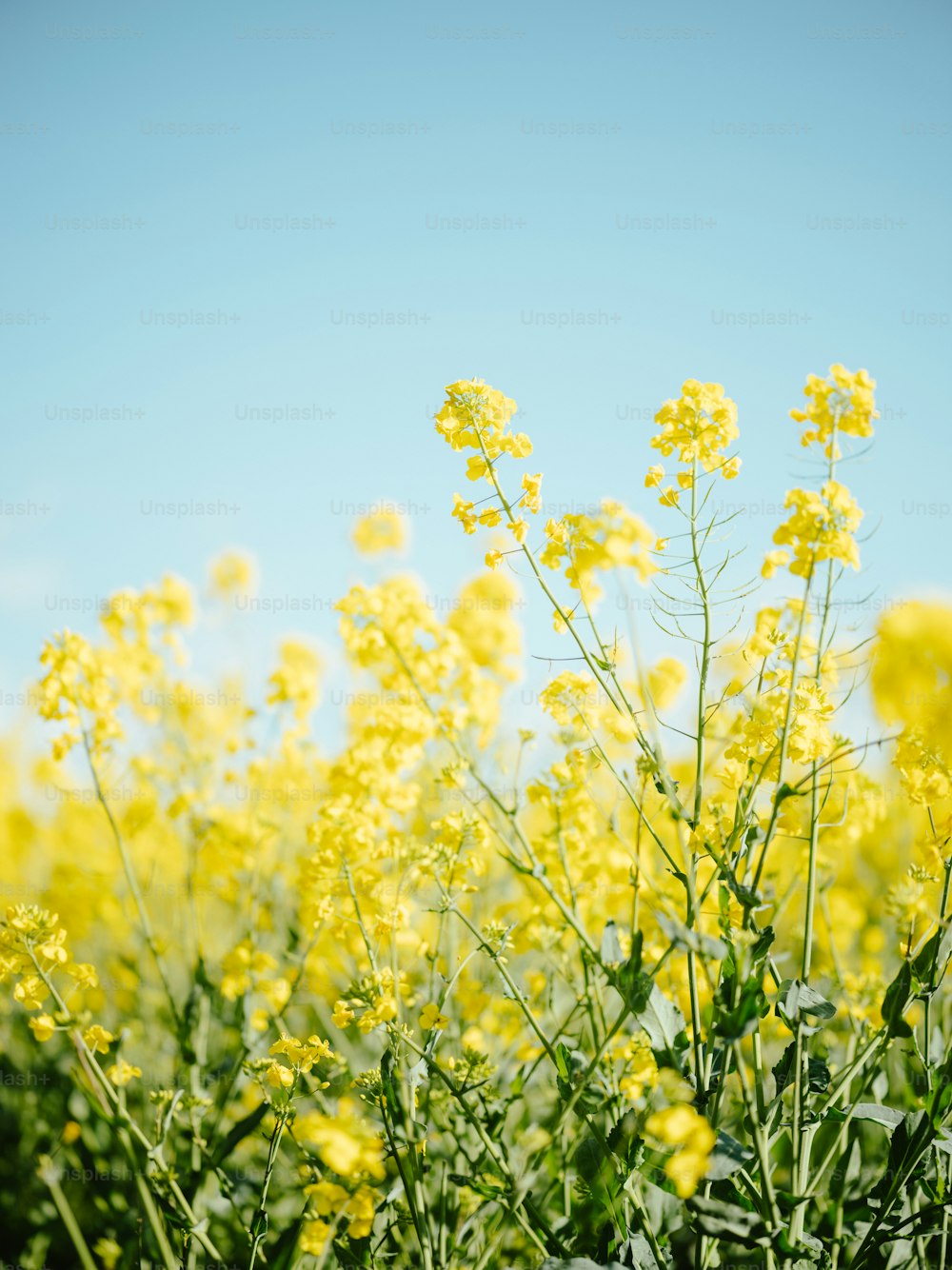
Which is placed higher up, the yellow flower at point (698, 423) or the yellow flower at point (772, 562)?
the yellow flower at point (698, 423)

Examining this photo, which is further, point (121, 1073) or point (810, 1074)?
point (121, 1073)

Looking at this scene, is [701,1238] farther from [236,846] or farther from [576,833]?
[236,846]

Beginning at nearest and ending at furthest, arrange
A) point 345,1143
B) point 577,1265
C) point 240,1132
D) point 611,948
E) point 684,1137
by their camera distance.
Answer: point 684,1137 → point 345,1143 → point 577,1265 → point 611,948 → point 240,1132

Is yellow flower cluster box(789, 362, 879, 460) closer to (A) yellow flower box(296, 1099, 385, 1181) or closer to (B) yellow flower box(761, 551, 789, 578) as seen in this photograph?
(B) yellow flower box(761, 551, 789, 578)

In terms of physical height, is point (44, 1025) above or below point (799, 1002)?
below

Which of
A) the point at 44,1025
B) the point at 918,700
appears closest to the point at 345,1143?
the point at 44,1025

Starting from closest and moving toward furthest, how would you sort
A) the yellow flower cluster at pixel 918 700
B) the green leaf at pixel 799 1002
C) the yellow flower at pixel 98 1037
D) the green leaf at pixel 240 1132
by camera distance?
the green leaf at pixel 799 1002
the yellow flower cluster at pixel 918 700
the yellow flower at pixel 98 1037
the green leaf at pixel 240 1132

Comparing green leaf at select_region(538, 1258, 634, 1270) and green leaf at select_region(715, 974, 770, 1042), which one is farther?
green leaf at select_region(538, 1258, 634, 1270)

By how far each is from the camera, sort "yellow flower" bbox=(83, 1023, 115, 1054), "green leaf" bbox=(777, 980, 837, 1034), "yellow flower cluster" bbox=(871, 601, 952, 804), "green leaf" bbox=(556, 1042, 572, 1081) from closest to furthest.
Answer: "green leaf" bbox=(777, 980, 837, 1034) → "green leaf" bbox=(556, 1042, 572, 1081) → "yellow flower cluster" bbox=(871, 601, 952, 804) → "yellow flower" bbox=(83, 1023, 115, 1054)

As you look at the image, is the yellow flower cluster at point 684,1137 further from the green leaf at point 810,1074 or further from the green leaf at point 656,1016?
the green leaf at point 810,1074

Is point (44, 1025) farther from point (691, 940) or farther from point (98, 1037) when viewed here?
point (691, 940)

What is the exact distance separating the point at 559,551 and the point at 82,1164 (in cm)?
299

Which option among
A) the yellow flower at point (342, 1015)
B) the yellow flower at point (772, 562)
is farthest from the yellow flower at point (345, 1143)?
the yellow flower at point (772, 562)

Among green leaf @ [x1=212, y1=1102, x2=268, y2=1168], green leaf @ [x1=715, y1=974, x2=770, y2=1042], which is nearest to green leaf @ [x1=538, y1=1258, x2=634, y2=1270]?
green leaf @ [x1=715, y1=974, x2=770, y2=1042]
